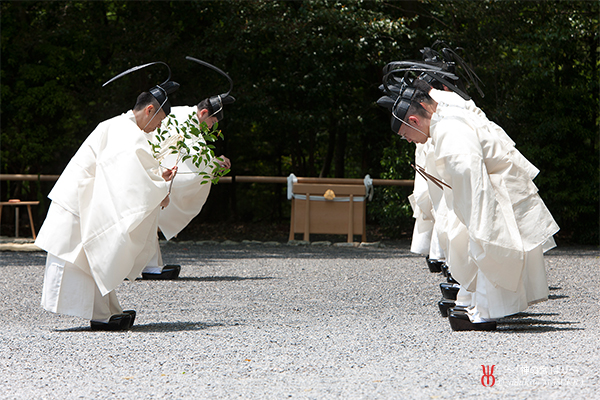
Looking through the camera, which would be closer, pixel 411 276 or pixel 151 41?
pixel 411 276

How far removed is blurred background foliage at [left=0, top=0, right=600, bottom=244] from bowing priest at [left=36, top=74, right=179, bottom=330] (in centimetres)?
636

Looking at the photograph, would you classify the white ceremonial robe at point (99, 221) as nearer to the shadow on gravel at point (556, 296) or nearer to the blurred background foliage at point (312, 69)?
the shadow on gravel at point (556, 296)

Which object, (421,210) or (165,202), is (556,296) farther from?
(165,202)

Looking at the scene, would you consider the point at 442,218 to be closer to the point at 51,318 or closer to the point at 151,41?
the point at 51,318

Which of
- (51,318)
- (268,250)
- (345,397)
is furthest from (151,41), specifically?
(345,397)

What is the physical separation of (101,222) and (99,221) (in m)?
0.01

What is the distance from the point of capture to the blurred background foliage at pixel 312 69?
9.56m

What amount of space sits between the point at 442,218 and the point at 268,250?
5133mm

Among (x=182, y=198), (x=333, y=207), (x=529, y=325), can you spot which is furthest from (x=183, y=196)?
(x=333, y=207)

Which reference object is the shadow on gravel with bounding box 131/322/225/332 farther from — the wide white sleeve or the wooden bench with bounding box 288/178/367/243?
the wooden bench with bounding box 288/178/367/243

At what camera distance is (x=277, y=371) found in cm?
299

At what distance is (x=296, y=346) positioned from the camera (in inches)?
137

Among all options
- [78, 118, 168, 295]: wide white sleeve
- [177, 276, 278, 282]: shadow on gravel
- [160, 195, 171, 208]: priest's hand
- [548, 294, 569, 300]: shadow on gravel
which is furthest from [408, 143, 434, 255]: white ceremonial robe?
[78, 118, 168, 295]: wide white sleeve

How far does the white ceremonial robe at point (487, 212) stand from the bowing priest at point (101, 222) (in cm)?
166
